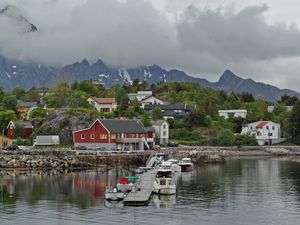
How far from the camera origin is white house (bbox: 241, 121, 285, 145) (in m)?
114

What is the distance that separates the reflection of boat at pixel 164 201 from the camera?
43100 mm

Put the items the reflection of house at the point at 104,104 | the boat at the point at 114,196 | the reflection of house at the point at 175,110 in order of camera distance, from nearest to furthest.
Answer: the boat at the point at 114,196, the reflection of house at the point at 104,104, the reflection of house at the point at 175,110

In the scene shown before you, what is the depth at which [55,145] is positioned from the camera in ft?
291

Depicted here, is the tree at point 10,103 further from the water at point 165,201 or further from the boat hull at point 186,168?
the boat hull at point 186,168

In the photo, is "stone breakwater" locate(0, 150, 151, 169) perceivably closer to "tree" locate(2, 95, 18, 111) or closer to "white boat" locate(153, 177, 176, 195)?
"white boat" locate(153, 177, 176, 195)

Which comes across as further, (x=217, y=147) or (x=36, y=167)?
(x=217, y=147)

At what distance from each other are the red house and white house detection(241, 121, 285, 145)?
1360 inches

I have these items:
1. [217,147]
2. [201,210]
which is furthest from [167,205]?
[217,147]

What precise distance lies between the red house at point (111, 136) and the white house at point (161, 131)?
1455cm

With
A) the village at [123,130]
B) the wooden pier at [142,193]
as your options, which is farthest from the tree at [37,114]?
the wooden pier at [142,193]

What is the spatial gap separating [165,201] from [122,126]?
135 ft

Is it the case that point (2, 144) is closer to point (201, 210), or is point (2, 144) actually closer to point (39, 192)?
point (39, 192)

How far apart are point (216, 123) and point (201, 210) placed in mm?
74624

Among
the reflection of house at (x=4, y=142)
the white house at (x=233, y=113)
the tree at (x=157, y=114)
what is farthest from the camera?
the white house at (x=233, y=113)
